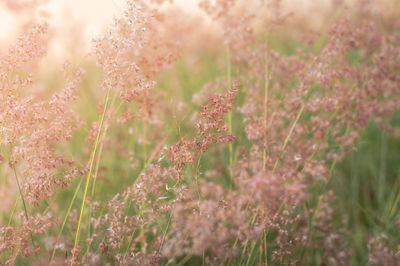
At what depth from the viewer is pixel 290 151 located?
2520mm

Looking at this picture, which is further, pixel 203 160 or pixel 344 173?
pixel 344 173

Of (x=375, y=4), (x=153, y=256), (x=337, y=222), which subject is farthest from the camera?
(x=375, y=4)

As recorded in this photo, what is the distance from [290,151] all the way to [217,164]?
117 cm

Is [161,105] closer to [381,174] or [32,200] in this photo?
[32,200]

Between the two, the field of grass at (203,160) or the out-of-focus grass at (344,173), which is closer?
the field of grass at (203,160)

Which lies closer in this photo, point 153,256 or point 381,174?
point 153,256

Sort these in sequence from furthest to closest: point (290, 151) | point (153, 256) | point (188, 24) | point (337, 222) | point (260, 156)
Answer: point (188, 24), point (337, 222), point (290, 151), point (260, 156), point (153, 256)

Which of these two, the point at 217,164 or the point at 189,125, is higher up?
the point at 189,125

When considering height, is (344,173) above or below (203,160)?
below

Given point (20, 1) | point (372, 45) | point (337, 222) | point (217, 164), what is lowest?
point (337, 222)

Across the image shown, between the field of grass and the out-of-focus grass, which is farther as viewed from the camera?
the out-of-focus grass

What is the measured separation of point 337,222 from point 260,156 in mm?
1588

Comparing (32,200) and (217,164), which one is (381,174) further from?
(32,200)

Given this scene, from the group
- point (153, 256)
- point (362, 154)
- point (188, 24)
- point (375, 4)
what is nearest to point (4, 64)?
point (153, 256)
